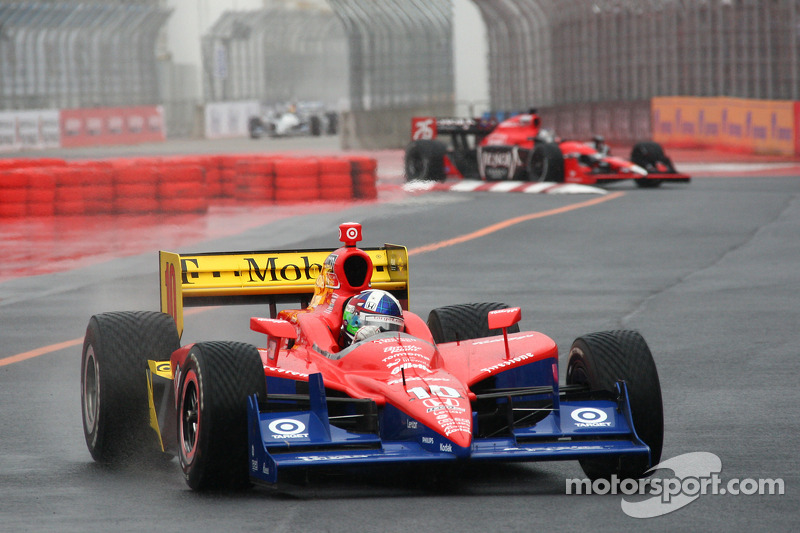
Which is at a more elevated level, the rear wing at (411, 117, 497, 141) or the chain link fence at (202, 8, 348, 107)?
the chain link fence at (202, 8, 348, 107)

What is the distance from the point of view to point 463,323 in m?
8.30

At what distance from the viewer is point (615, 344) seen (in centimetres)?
694

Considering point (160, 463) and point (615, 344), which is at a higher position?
point (615, 344)

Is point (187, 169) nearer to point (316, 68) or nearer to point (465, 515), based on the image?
point (465, 515)

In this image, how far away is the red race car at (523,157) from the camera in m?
26.2

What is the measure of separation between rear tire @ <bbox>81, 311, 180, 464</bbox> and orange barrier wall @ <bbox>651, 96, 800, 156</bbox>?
27.3 m

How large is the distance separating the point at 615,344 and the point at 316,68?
221 feet

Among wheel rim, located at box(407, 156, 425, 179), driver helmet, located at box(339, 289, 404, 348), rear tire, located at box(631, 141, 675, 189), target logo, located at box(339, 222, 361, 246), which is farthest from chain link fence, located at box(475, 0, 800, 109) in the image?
driver helmet, located at box(339, 289, 404, 348)

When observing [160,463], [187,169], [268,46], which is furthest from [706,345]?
[268,46]

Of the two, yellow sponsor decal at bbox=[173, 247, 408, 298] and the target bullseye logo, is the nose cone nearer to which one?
the target bullseye logo

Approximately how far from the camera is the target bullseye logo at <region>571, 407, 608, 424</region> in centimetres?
665

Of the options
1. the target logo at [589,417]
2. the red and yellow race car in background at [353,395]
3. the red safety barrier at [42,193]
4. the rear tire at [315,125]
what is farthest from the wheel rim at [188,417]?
the rear tire at [315,125]

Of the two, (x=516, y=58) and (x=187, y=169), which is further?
(x=516, y=58)

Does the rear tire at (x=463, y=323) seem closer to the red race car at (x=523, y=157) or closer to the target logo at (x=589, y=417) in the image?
the target logo at (x=589, y=417)
